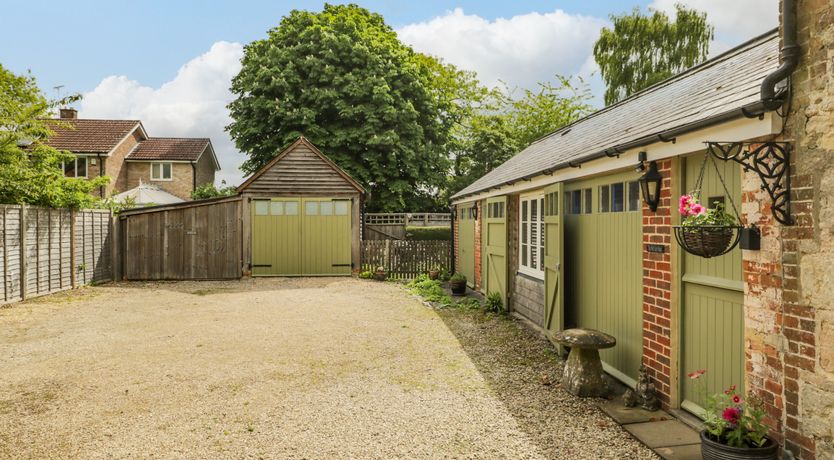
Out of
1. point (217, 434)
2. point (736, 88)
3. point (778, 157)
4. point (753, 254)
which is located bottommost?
point (217, 434)

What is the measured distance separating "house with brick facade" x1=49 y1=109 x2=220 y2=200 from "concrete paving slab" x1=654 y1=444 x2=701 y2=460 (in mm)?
29359

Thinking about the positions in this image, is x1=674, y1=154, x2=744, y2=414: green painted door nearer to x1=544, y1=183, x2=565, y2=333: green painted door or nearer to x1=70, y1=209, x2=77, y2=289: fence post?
x1=544, y1=183, x2=565, y2=333: green painted door

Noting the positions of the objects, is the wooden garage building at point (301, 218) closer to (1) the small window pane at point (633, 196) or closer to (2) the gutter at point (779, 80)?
(1) the small window pane at point (633, 196)

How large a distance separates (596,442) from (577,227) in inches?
131

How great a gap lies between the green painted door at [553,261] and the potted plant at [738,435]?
127 inches

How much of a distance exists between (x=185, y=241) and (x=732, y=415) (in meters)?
15.5

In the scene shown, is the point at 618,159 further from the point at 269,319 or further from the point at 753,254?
the point at 269,319

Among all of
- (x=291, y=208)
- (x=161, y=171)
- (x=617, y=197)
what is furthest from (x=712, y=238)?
(x=161, y=171)

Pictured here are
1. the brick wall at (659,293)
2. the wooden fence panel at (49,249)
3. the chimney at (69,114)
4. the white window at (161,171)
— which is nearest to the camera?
the brick wall at (659,293)

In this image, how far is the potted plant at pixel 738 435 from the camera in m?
3.38

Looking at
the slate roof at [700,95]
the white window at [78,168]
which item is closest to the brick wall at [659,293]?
the slate roof at [700,95]

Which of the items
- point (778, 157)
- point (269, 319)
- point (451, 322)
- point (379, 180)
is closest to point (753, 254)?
point (778, 157)

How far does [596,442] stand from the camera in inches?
168

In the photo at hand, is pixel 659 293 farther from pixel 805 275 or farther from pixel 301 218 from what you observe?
pixel 301 218
